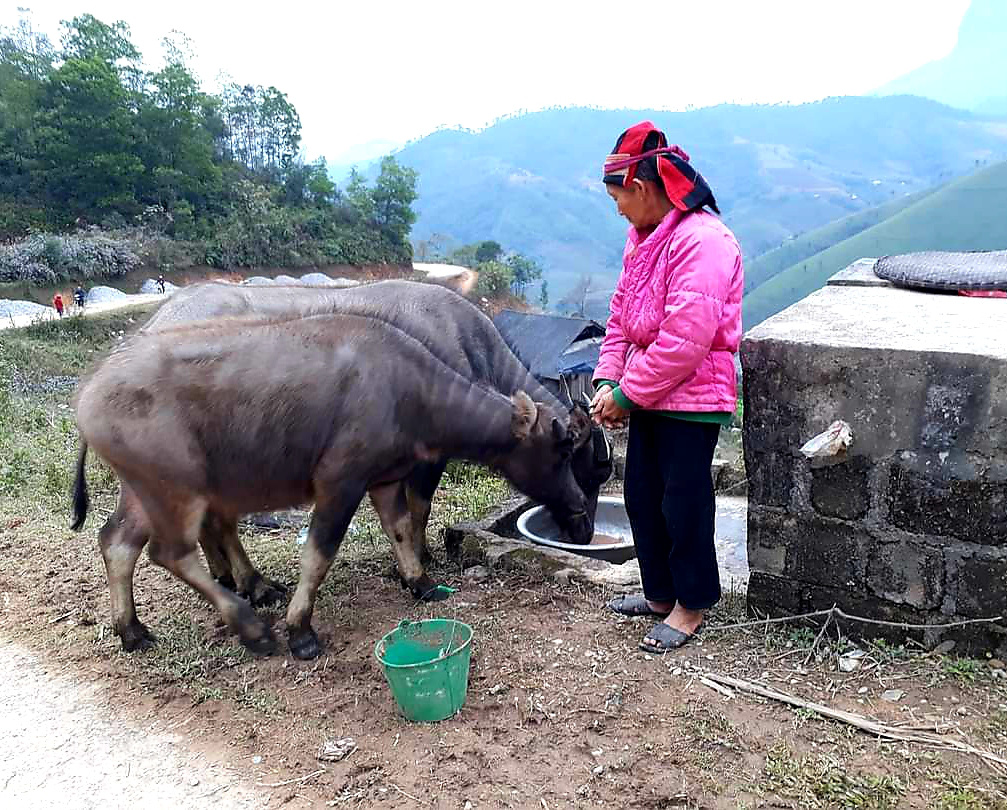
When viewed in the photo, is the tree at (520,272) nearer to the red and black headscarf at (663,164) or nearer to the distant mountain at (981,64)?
the red and black headscarf at (663,164)

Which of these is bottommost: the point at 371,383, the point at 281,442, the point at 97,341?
the point at 97,341

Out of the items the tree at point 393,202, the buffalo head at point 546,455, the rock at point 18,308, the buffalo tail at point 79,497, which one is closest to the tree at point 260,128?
the tree at point 393,202

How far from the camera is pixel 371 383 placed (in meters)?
3.63

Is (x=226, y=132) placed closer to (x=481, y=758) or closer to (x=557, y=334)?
(x=557, y=334)

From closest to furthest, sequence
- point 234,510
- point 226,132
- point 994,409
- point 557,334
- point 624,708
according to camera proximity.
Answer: point 994,409
point 624,708
point 234,510
point 557,334
point 226,132

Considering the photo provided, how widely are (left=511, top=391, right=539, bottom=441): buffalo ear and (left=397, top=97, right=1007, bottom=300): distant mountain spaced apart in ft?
261

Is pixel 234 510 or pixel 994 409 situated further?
pixel 234 510

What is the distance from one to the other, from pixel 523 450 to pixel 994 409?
2.22 metres

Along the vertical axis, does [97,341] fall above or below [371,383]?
below

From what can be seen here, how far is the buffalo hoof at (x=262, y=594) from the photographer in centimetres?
437

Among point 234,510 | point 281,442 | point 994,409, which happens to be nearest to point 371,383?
point 281,442

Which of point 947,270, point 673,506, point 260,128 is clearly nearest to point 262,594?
point 673,506

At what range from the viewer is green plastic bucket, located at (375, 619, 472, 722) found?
3.01m

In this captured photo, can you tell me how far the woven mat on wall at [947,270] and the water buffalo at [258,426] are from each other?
8.01ft
